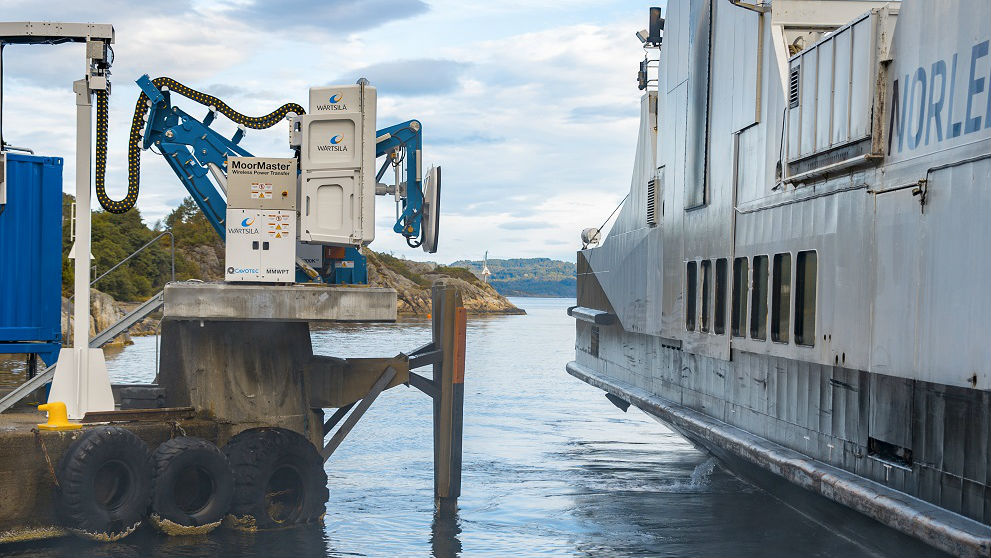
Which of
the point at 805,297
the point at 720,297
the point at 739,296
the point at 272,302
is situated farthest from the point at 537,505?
the point at 805,297

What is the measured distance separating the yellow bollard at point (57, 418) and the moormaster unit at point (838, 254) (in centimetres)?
677

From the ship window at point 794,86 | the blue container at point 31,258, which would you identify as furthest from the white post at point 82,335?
the ship window at point 794,86

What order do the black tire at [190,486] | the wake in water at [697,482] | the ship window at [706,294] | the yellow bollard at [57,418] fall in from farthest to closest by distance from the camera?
the wake in water at [697,482], the ship window at [706,294], the black tire at [190,486], the yellow bollard at [57,418]

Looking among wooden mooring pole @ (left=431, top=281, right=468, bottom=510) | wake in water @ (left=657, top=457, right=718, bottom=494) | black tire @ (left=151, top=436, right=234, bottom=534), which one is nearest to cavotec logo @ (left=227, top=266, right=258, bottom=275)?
black tire @ (left=151, top=436, right=234, bottom=534)

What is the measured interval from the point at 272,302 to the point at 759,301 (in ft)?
16.8

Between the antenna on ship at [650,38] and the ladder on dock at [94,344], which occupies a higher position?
the antenna on ship at [650,38]

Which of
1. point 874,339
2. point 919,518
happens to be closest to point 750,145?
point 874,339

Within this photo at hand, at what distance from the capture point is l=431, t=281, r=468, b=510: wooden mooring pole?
40.4 ft

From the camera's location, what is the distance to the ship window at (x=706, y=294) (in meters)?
12.4

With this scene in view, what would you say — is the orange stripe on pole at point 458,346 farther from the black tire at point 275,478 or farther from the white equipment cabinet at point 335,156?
the black tire at point 275,478

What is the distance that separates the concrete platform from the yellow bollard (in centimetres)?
141

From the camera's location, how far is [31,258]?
448 inches

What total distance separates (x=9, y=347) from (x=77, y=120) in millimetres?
2723

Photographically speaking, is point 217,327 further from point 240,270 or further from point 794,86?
point 794,86
